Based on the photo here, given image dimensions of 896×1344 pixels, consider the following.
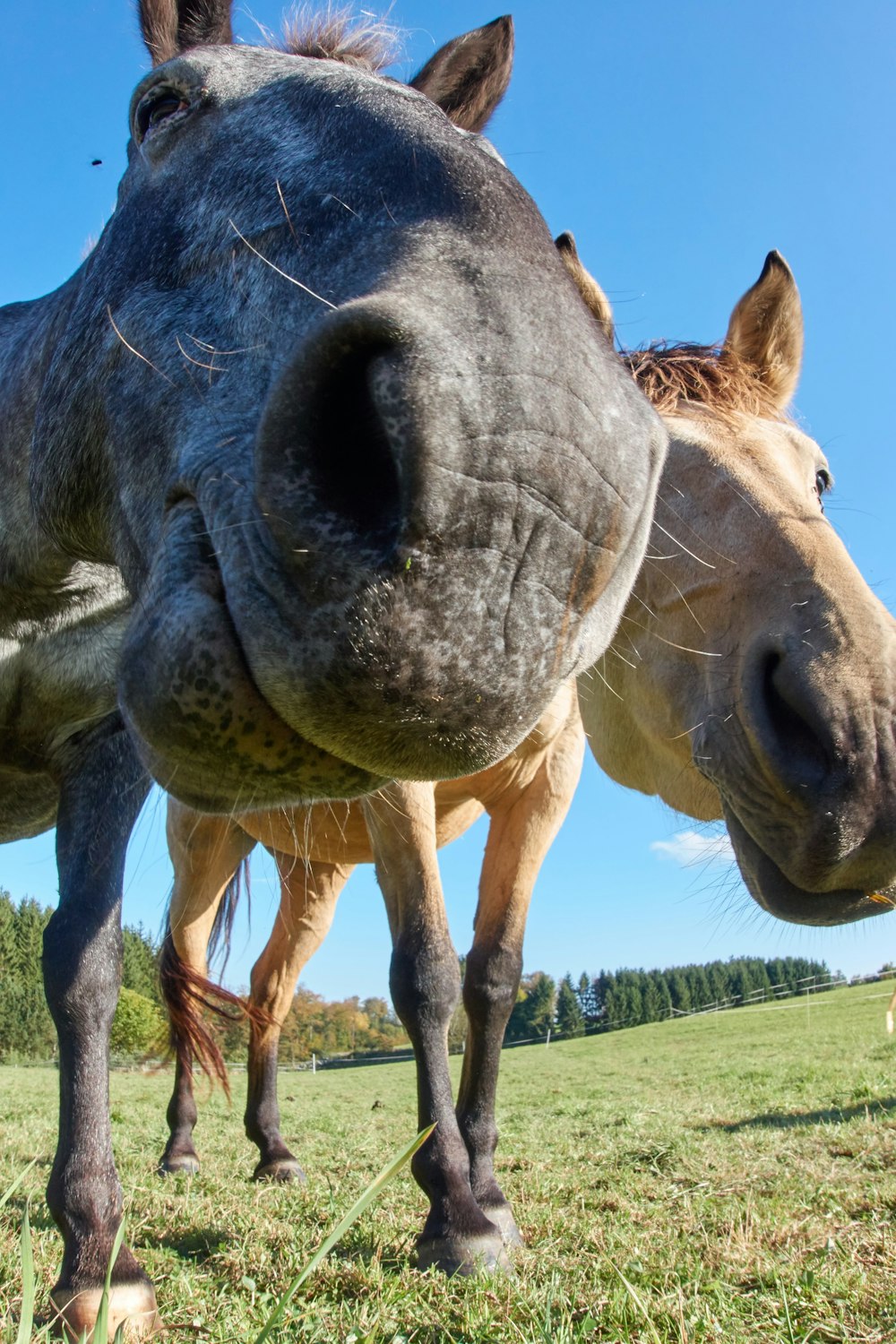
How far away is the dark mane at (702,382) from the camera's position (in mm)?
4023

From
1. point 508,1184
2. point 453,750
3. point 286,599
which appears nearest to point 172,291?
point 286,599

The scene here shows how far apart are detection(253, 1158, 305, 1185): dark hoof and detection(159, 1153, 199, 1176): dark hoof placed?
375mm

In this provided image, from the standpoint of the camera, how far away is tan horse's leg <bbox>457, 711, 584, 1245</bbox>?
4164 millimetres

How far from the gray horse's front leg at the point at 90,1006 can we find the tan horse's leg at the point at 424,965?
3.24ft

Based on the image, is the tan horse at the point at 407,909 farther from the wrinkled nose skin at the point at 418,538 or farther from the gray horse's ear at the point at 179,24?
the gray horse's ear at the point at 179,24

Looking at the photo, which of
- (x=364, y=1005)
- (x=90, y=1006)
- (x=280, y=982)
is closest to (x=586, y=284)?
(x=90, y=1006)

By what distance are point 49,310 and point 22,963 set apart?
5440cm

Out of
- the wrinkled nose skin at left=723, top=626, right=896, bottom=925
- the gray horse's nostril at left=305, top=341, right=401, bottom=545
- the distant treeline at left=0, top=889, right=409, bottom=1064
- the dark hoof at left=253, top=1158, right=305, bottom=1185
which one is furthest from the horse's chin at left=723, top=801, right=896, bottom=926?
the distant treeline at left=0, top=889, right=409, bottom=1064

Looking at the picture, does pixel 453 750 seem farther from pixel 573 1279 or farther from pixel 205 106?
pixel 573 1279

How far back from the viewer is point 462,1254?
10.3ft

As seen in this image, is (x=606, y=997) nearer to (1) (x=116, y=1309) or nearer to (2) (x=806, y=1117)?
(2) (x=806, y=1117)

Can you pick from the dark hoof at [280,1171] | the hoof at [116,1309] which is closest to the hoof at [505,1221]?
the hoof at [116,1309]

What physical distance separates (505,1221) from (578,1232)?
1.31 feet

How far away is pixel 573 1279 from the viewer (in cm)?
273
